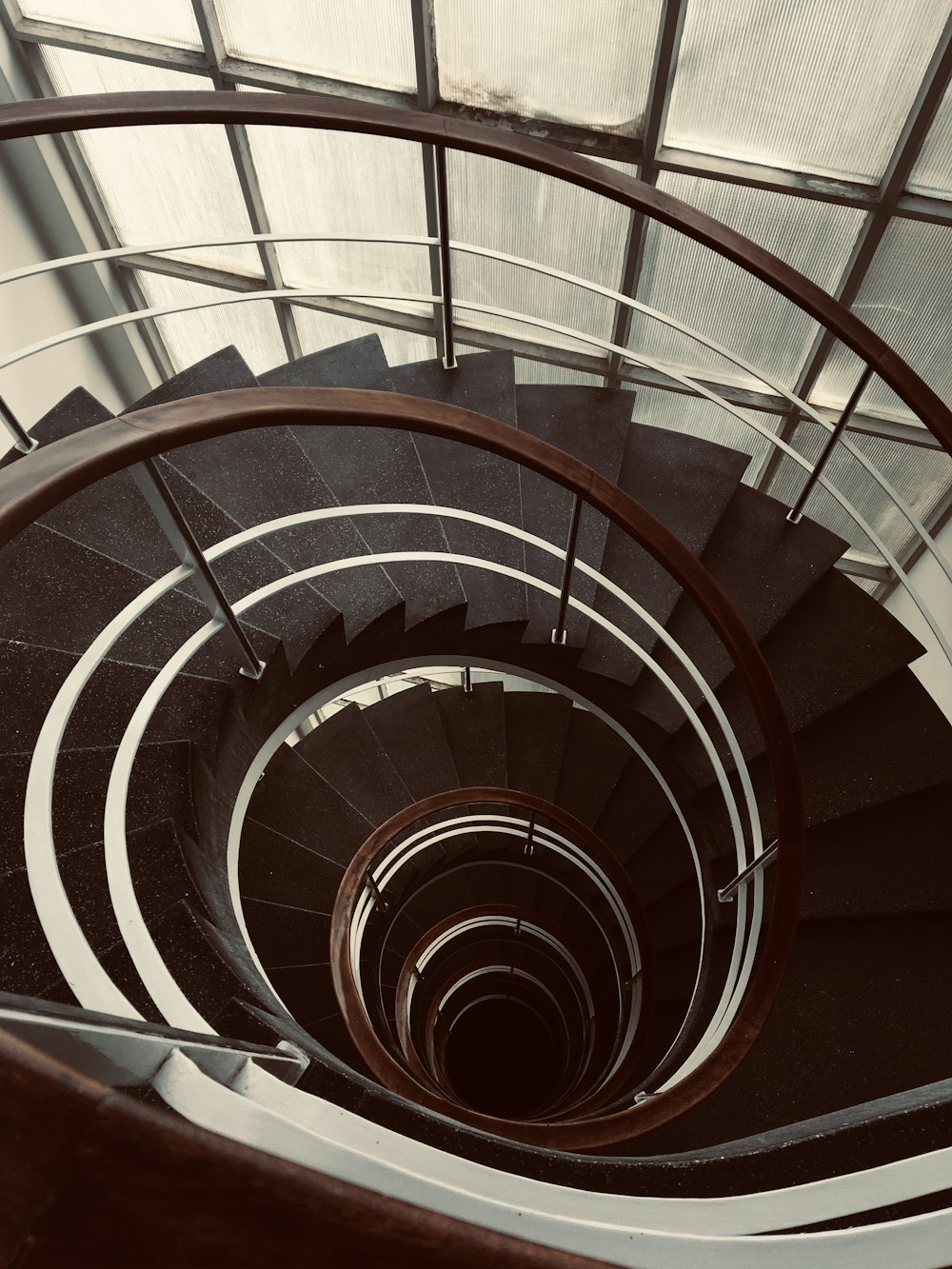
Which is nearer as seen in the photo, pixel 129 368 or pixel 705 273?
pixel 705 273

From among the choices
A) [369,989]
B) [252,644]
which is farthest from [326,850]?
[252,644]

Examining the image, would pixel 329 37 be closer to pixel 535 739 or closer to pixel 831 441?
pixel 831 441

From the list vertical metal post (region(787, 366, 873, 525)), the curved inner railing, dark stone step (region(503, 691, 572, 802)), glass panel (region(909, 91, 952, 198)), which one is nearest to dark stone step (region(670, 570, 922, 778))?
vertical metal post (region(787, 366, 873, 525))

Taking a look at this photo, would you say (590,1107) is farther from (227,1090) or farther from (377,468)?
(227,1090)

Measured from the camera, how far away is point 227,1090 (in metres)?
0.65

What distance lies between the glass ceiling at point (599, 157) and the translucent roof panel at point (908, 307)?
15 mm

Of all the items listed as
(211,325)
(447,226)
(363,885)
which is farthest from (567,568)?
(211,325)

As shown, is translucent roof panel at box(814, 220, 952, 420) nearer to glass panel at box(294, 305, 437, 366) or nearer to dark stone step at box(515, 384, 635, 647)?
dark stone step at box(515, 384, 635, 647)

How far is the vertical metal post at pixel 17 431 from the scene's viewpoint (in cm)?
261

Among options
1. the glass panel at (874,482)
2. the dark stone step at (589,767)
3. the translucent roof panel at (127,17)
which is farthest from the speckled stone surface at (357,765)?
the translucent roof panel at (127,17)

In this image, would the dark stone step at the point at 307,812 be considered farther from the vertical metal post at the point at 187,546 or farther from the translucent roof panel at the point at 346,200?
the translucent roof panel at the point at 346,200

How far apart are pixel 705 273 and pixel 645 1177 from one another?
476 cm

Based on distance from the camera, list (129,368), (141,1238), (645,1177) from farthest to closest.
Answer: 1. (129,368)
2. (645,1177)
3. (141,1238)

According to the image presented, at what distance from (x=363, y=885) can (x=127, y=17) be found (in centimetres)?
492
